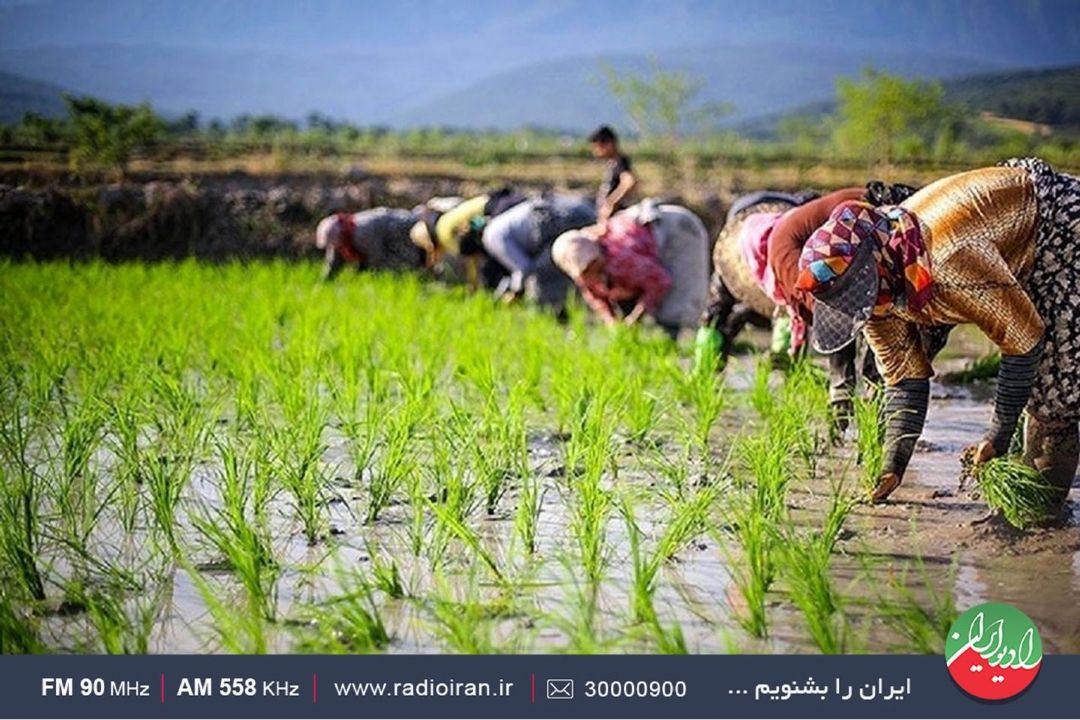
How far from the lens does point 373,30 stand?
635 centimetres

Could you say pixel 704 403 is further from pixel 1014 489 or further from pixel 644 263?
pixel 644 263

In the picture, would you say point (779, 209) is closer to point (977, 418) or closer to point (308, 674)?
point (977, 418)

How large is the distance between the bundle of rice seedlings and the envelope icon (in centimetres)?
108

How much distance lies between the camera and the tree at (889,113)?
20.5 ft

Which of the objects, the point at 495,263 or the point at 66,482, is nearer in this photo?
the point at 66,482

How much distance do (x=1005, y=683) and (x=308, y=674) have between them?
105cm

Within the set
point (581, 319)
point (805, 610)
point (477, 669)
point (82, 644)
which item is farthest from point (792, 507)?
point (581, 319)

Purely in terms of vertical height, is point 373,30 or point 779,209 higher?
point 373,30

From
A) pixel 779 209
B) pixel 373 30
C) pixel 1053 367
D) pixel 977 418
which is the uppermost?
pixel 373 30

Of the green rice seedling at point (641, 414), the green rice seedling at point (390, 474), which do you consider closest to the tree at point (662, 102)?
the green rice seedling at point (641, 414)

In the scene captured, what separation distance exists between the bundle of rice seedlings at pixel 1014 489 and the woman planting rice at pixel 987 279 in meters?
0.06

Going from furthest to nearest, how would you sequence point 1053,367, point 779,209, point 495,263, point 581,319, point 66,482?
point 495,263 → point 581,319 → point 779,209 → point 66,482 → point 1053,367

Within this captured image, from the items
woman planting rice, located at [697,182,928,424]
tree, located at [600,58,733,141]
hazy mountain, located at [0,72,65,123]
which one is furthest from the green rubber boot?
tree, located at [600,58,733,141]

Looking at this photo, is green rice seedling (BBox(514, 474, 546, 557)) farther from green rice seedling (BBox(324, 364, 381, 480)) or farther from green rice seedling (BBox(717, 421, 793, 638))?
green rice seedling (BBox(324, 364, 381, 480))
